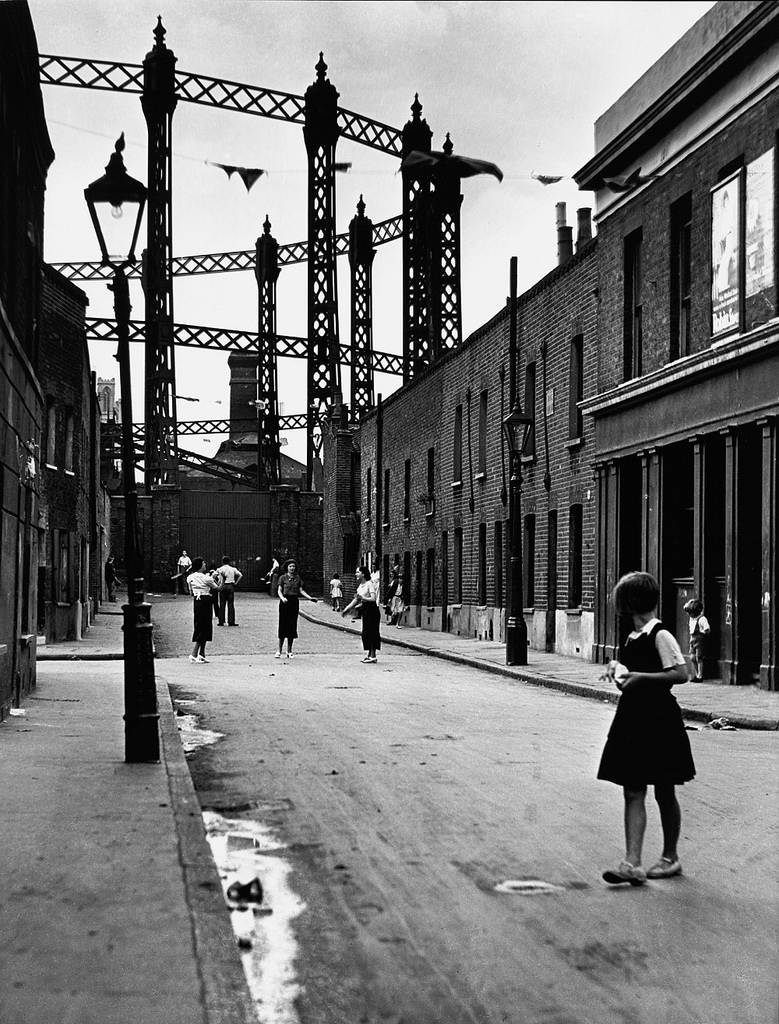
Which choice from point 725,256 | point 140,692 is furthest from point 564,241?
point 140,692

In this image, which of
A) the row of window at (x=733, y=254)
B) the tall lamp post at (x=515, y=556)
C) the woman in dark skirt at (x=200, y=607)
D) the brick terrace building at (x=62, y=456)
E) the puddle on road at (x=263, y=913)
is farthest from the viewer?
the brick terrace building at (x=62, y=456)

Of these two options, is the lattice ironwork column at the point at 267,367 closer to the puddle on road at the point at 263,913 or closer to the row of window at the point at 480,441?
the row of window at the point at 480,441

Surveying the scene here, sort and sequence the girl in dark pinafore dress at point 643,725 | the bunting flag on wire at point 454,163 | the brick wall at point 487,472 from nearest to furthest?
the bunting flag on wire at point 454,163
the girl in dark pinafore dress at point 643,725
the brick wall at point 487,472

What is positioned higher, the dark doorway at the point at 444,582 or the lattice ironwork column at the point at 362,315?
the lattice ironwork column at the point at 362,315

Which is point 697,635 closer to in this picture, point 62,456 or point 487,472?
point 487,472

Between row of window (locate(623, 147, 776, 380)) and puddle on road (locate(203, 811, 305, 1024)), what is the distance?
12765mm

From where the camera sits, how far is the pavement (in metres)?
4.67

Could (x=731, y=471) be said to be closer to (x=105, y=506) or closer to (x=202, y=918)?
(x=202, y=918)

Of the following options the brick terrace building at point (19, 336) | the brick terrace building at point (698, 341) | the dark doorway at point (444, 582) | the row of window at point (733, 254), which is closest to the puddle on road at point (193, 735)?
the brick terrace building at point (19, 336)

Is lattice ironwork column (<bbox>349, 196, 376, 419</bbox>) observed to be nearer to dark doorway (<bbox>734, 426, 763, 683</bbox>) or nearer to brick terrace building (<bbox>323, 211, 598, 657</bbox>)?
brick terrace building (<bbox>323, 211, 598, 657</bbox>)

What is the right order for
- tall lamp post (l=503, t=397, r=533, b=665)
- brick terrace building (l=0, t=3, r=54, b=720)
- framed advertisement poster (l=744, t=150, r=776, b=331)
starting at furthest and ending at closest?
tall lamp post (l=503, t=397, r=533, b=665) → framed advertisement poster (l=744, t=150, r=776, b=331) → brick terrace building (l=0, t=3, r=54, b=720)

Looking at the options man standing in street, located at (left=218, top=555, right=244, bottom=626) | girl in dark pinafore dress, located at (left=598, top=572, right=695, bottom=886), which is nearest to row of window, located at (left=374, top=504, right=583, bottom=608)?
man standing in street, located at (left=218, top=555, right=244, bottom=626)

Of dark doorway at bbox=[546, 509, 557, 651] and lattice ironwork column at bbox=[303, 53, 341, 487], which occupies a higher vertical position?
lattice ironwork column at bbox=[303, 53, 341, 487]

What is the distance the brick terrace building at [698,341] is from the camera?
18.4 m
